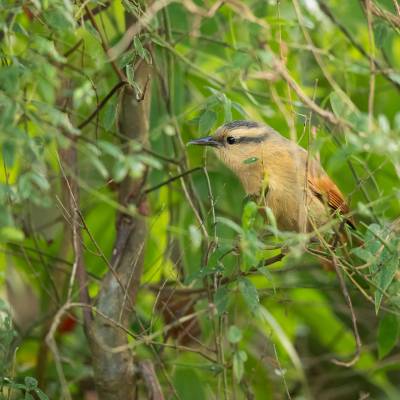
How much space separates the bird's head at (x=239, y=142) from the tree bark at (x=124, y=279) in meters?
0.49

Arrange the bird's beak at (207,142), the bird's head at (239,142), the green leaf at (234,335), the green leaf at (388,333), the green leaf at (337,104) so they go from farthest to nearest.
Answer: the bird's head at (239,142)
the bird's beak at (207,142)
the green leaf at (388,333)
the green leaf at (337,104)
the green leaf at (234,335)

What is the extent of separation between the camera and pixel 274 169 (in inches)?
181

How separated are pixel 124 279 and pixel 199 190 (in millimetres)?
864

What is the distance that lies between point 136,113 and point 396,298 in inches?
59.6

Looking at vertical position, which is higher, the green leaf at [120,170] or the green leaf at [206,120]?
the green leaf at [120,170]

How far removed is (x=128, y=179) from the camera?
4141 millimetres

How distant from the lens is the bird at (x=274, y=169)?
439 centimetres

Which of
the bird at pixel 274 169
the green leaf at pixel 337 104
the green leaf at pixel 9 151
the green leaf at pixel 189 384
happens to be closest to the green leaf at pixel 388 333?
the bird at pixel 274 169

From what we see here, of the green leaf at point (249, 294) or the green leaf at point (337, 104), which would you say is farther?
the green leaf at point (337, 104)

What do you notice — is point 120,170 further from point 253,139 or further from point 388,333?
point 253,139

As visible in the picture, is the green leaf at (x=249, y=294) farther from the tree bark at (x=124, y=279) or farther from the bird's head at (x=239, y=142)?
the bird's head at (x=239, y=142)

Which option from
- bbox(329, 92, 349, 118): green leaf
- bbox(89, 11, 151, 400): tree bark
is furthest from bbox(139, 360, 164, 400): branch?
bbox(329, 92, 349, 118): green leaf

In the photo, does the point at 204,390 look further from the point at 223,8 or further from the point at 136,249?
the point at 223,8

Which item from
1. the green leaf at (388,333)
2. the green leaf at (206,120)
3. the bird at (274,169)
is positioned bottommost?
the green leaf at (388,333)
